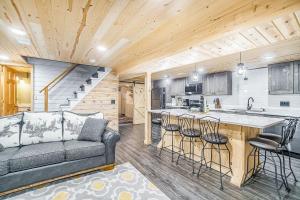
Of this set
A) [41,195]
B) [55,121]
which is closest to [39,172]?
[41,195]

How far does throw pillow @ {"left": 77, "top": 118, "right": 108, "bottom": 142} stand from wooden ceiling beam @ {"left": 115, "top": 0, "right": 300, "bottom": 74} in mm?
1660

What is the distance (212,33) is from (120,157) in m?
2.95

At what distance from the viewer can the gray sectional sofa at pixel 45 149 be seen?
6.66 ft

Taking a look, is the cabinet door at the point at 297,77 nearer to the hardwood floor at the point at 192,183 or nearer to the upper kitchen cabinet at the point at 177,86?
the hardwood floor at the point at 192,183

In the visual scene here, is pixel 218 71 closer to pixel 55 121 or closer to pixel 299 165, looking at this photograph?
pixel 299 165

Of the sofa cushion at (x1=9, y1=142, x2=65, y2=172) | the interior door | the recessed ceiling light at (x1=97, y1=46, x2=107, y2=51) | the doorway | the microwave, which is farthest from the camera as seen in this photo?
the interior door

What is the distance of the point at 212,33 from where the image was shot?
2033 millimetres

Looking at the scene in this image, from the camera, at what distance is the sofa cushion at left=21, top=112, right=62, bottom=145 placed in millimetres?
2555

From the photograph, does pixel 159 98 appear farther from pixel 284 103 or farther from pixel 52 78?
pixel 284 103

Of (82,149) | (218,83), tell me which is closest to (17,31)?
(82,149)

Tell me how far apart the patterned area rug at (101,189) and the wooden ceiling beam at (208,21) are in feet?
7.54

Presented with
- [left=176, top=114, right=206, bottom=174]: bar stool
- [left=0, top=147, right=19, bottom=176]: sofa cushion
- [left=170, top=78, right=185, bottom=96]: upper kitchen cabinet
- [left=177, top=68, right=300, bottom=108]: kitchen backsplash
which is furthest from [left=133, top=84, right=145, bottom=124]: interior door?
[left=0, top=147, right=19, bottom=176]: sofa cushion

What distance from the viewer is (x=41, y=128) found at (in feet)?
8.79

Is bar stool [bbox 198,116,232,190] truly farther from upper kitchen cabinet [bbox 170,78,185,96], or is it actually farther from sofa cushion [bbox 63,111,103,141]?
upper kitchen cabinet [bbox 170,78,185,96]
